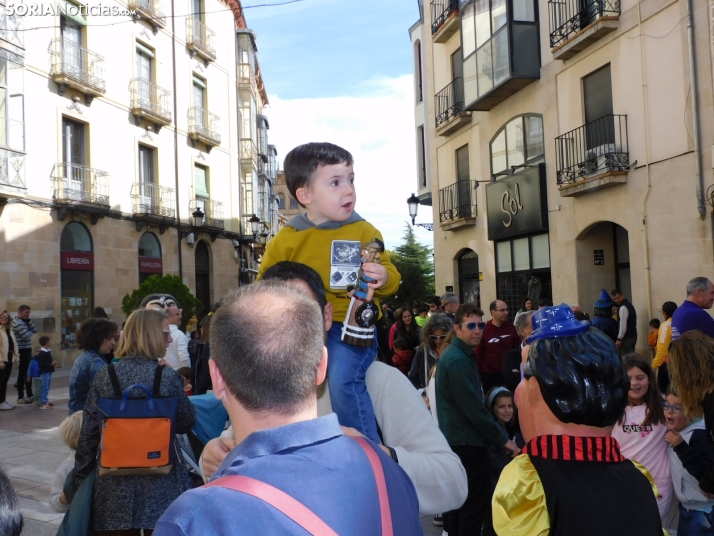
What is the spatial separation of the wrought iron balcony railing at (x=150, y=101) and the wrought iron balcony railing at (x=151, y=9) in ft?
7.32

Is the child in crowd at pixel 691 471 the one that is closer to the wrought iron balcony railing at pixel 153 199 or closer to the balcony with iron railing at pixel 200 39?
the wrought iron balcony railing at pixel 153 199

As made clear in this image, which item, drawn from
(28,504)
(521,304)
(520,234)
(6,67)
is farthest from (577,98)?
(6,67)

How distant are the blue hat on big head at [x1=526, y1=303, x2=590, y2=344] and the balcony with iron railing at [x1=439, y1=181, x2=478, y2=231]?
17009 millimetres

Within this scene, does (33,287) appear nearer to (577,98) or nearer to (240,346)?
(577,98)

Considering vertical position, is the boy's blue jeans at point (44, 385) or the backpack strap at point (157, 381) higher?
the backpack strap at point (157, 381)

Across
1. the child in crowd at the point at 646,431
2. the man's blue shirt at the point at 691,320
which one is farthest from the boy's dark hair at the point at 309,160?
the man's blue shirt at the point at 691,320

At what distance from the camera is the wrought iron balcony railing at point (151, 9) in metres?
22.5

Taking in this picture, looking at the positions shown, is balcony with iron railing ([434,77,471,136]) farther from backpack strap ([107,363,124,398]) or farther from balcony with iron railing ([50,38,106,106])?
backpack strap ([107,363,124,398])

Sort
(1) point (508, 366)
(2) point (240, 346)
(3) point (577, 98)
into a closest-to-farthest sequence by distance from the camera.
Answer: (2) point (240, 346) < (1) point (508, 366) < (3) point (577, 98)

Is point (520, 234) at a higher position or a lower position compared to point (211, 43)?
lower

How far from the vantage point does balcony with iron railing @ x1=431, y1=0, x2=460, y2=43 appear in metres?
19.3

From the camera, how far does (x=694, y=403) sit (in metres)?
3.59

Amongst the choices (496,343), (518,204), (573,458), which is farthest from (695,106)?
(573,458)

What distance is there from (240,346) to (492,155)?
703 inches
